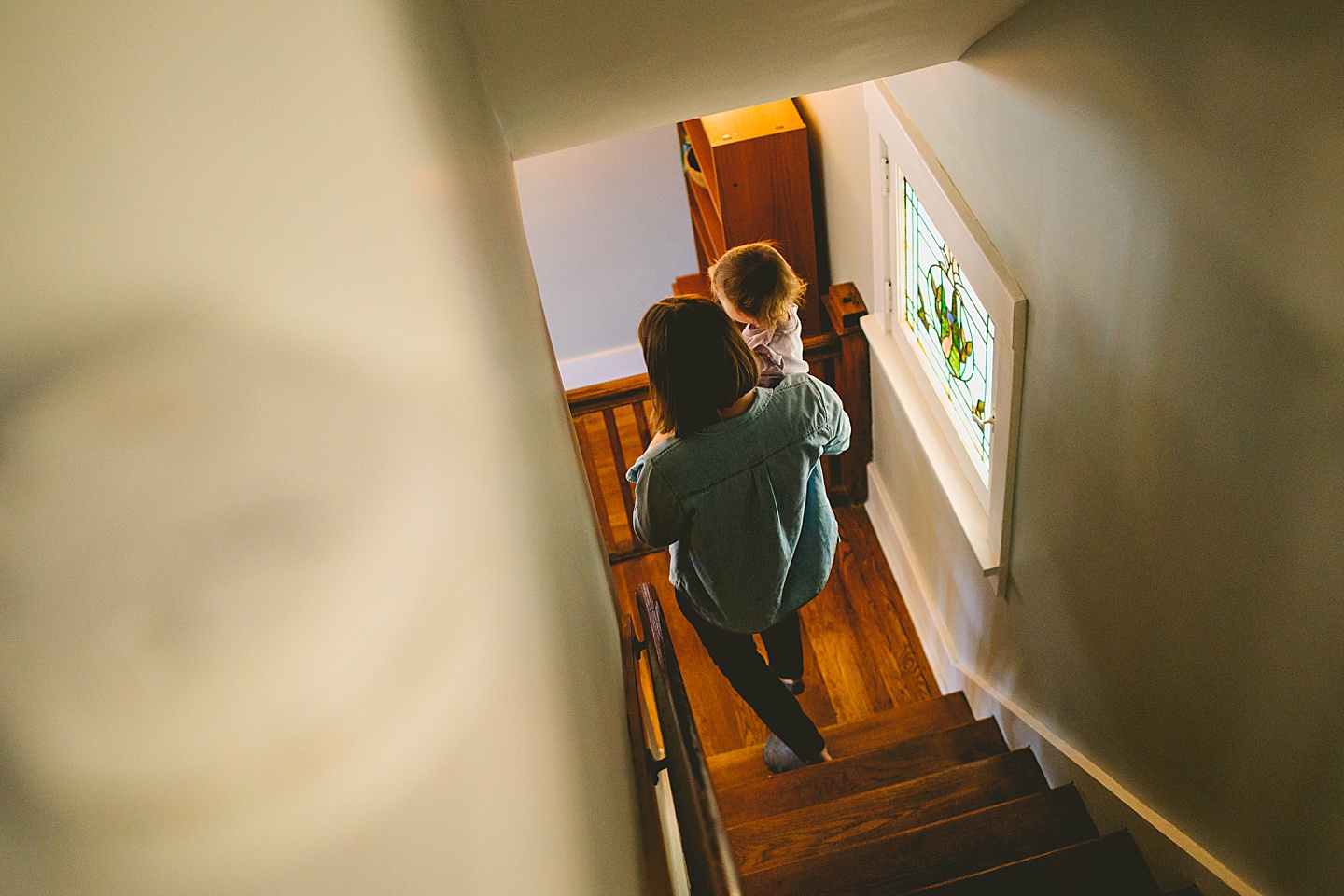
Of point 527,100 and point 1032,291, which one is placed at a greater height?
point 527,100

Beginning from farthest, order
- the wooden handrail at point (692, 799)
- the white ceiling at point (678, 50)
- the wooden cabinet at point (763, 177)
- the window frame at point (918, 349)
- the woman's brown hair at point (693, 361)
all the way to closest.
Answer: the wooden cabinet at point (763, 177), the window frame at point (918, 349), the woman's brown hair at point (693, 361), the white ceiling at point (678, 50), the wooden handrail at point (692, 799)

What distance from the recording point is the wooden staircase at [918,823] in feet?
7.19

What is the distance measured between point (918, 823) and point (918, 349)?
1.40m

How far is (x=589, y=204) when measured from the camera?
196 inches

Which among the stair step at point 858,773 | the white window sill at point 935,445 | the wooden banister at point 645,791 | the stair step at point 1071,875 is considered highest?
the wooden banister at point 645,791

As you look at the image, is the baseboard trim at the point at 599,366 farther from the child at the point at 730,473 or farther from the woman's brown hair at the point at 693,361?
the woman's brown hair at the point at 693,361

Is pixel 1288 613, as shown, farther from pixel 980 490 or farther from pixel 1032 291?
pixel 980 490

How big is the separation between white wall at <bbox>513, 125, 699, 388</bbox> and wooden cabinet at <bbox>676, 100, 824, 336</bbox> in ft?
3.18

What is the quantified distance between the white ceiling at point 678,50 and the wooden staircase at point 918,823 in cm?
168

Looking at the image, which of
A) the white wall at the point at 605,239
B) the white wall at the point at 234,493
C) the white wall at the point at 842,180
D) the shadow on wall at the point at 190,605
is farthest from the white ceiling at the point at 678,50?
the white wall at the point at 605,239

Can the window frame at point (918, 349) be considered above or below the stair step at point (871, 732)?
above

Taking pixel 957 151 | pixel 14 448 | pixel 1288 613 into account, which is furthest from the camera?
pixel 957 151

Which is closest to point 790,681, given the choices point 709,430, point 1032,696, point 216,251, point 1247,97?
point 1032,696

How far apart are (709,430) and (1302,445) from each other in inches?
40.1
